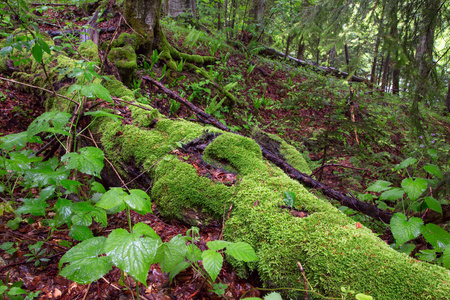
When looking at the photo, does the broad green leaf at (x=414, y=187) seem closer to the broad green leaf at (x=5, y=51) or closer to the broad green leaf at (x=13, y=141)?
the broad green leaf at (x=13, y=141)

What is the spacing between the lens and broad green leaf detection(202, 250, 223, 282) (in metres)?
1.21

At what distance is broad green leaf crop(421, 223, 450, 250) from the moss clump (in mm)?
5275

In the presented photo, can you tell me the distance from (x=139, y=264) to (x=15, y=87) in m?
5.63

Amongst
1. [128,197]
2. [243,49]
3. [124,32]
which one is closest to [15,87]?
[124,32]

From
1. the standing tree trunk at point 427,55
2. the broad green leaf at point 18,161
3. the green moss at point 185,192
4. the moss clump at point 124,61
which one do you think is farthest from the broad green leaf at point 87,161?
the standing tree trunk at point 427,55

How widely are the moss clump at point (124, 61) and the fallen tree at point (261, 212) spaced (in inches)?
89.9

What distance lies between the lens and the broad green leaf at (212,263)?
1.21m

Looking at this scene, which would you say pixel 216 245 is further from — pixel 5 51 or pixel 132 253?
pixel 5 51

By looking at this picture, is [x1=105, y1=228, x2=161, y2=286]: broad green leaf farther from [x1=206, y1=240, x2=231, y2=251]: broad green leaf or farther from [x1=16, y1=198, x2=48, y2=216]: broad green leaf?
[x1=16, y1=198, x2=48, y2=216]: broad green leaf

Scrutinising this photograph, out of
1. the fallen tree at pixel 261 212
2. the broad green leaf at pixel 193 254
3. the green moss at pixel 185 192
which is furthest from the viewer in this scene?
the green moss at pixel 185 192

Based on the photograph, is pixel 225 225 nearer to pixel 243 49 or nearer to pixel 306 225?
pixel 306 225

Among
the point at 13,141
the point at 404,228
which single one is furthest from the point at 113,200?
the point at 404,228

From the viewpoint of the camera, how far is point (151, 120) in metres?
2.84

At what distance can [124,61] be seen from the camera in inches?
189
